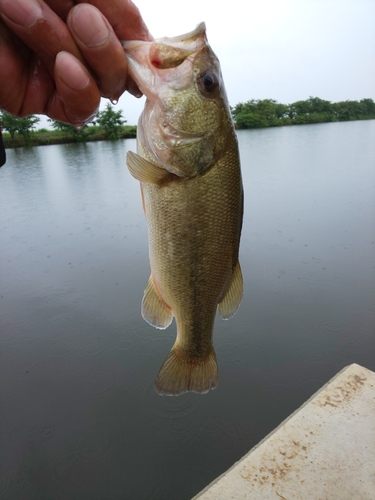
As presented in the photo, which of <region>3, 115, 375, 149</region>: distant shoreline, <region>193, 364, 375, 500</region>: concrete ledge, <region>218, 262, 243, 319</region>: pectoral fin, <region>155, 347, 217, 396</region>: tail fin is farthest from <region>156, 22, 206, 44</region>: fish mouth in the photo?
<region>3, 115, 375, 149</region>: distant shoreline

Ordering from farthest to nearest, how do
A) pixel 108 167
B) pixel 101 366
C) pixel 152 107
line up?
1. pixel 108 167
2. pixel 101 366
3. pixel 152 107

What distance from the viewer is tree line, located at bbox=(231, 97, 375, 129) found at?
57000mm

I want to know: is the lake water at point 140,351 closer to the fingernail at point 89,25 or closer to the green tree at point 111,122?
the fingernail at point 89,25

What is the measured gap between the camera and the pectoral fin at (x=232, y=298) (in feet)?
5.28

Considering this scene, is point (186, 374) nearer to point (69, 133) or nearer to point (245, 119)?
point (69, 133)

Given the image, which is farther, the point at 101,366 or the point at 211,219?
the point at 101,366

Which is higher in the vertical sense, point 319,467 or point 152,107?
point 152,107

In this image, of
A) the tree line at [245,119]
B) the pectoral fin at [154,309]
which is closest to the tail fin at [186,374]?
the pectoral fin at [154,309]

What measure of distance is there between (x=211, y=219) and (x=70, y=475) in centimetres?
308

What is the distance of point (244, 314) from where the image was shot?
17.2 ft

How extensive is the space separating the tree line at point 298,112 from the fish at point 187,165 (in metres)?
55.9

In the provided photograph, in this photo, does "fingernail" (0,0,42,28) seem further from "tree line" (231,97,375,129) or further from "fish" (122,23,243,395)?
"tree line" (231,97,375,129)

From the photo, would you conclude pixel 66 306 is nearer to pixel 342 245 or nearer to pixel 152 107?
pixel 152 107

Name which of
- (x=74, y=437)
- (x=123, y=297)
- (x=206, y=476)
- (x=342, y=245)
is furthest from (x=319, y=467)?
(x=342, y=245)
